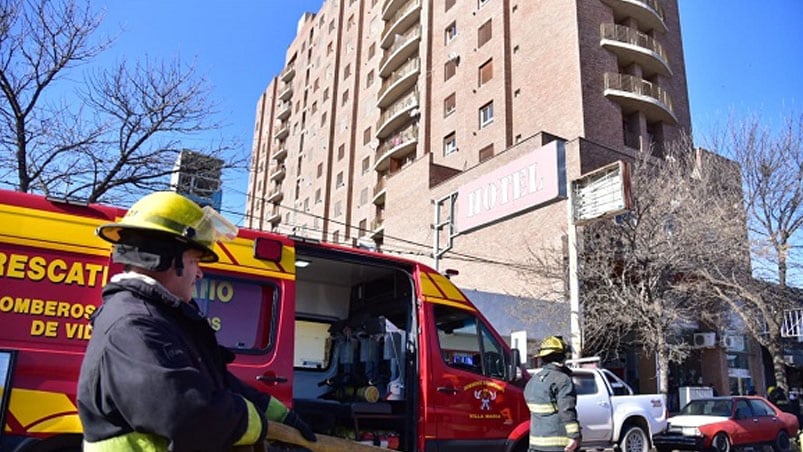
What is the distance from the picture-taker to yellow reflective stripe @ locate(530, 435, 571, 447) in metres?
5.59

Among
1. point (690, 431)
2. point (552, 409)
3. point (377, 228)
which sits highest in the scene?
point (377, 228)

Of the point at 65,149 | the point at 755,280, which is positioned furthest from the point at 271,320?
the point at 755,280

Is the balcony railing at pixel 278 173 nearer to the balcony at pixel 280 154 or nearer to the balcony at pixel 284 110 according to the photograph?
the balcony at pixel 280 154

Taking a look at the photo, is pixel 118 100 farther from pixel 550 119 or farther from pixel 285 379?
pixel 550 119

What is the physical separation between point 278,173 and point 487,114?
30.7 metres

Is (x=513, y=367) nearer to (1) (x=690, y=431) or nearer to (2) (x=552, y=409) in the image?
(2) (x=552, y=409)

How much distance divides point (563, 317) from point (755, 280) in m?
5.90

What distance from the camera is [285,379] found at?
5.01m

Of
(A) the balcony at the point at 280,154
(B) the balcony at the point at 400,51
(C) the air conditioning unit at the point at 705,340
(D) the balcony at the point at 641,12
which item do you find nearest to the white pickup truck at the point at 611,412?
(C) the air conditioning unit at the point at 705,340

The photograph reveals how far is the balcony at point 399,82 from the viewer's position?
40.1 metres

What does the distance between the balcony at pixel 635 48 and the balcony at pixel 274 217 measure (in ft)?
115

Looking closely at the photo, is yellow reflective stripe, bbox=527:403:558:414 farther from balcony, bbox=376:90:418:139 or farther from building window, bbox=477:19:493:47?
balcony, bbox=376:90:418:139

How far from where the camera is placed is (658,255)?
60.0ft

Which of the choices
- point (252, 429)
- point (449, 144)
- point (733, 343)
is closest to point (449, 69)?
point (449, 144)
